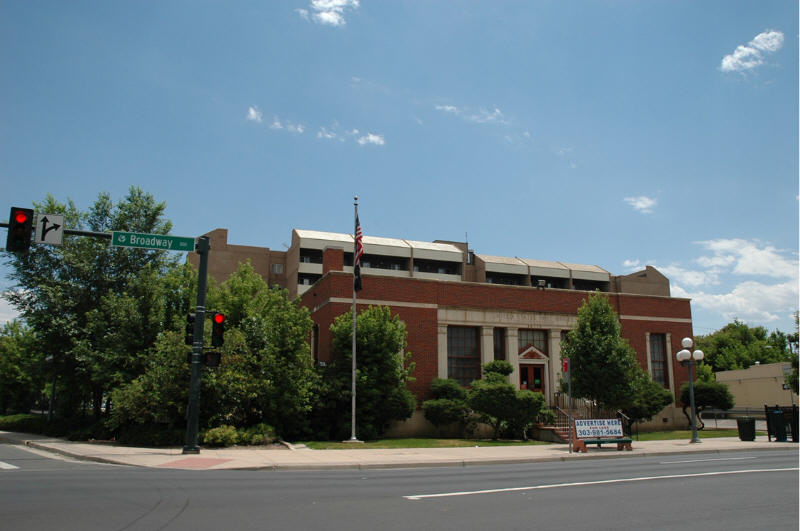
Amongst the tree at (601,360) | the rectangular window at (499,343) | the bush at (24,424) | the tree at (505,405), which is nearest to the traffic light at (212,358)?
the tree at (505,405)

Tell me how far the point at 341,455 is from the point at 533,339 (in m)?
16.9

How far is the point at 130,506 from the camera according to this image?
9.09 m

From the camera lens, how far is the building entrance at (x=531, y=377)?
106 feet

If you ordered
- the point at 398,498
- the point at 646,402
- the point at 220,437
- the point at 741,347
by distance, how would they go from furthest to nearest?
the point at 741,347 → the point at 646,402 → the point at 220,437 → the point at 398,498

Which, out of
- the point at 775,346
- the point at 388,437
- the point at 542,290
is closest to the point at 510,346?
the point at 542,290

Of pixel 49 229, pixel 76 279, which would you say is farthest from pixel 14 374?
pixel 49 229

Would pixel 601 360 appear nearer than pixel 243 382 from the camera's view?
No

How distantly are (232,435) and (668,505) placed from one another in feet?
50.8

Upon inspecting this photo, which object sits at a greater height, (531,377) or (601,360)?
(601,360)

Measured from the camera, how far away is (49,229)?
14906 millimetres

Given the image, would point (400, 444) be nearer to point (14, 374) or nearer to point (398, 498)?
point (398, 498)

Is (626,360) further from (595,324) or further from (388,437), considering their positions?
(388,437)

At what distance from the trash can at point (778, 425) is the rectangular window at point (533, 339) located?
36.4 feet

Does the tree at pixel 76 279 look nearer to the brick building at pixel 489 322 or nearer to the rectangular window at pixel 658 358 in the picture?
the brick building at pixel 489 322
